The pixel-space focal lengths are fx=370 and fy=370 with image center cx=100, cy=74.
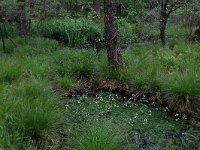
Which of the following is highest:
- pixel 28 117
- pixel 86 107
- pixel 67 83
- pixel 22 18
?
pixel 22 18

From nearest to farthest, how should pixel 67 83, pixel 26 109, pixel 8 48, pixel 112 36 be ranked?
pixel 26 109 < pixel 67 83 < pixel 112 36 < pixel 8 48

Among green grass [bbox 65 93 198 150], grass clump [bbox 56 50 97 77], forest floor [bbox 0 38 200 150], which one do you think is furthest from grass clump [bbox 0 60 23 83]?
green grass [bbox 65 93 198 150]

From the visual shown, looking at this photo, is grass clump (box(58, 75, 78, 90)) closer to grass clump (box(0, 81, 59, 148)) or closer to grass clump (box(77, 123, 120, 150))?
grass clump (box(0, 81, 59, 148))

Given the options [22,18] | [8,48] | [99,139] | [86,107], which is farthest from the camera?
[22,18]

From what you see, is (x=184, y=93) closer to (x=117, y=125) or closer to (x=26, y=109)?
(x=117, y=125)

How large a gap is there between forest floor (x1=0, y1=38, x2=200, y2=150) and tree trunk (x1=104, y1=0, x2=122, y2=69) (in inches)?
11.0

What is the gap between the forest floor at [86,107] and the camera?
17.4 ft

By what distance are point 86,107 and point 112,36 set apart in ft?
6.69

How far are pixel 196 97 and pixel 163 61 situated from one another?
2.29m

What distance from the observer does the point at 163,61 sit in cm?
900

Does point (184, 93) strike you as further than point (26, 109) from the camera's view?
Yes

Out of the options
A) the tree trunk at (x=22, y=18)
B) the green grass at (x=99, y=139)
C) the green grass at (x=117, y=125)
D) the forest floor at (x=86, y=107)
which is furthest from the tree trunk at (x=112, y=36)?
the tree trunk at (x=22, y=18)

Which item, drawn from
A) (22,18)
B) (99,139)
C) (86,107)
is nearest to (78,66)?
(86,107)

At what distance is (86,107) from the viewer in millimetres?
7359
